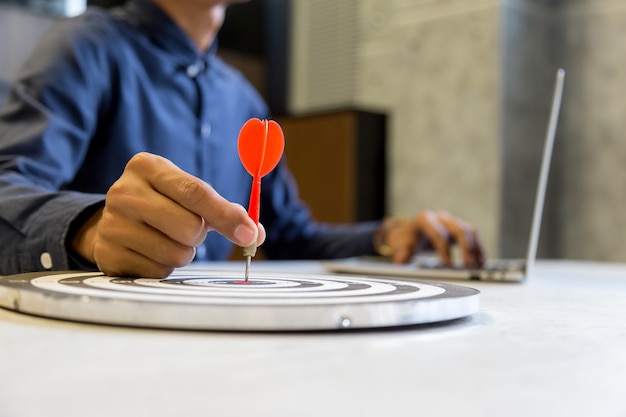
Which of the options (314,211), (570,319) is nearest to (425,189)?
(314,211)

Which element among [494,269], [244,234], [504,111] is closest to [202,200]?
[244,234]

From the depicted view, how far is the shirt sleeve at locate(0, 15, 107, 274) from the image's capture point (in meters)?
0.72

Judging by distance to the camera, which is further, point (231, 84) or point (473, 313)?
point (231, 84)

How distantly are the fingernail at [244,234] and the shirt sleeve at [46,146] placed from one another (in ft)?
0.80

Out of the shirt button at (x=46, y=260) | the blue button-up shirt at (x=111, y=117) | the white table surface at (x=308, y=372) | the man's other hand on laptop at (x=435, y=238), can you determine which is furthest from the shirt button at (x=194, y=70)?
the white table surface at (x=308, y=372)

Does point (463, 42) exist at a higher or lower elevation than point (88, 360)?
higher

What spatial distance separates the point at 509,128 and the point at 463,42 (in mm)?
469

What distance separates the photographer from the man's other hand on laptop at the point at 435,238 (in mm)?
1215

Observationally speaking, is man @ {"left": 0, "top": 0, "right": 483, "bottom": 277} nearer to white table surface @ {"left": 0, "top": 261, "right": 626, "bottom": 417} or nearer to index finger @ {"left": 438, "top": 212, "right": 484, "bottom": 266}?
index finger @ {"left": 438, "top": 212, "right": 484, "bottom": 266}

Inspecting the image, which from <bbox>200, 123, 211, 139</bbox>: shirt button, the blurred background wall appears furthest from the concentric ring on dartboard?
the blurred background wall

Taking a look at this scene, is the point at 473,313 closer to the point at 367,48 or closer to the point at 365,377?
the point at 365,377

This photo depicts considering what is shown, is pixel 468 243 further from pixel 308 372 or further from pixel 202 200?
pixel 308 372

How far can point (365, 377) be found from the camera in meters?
0.29

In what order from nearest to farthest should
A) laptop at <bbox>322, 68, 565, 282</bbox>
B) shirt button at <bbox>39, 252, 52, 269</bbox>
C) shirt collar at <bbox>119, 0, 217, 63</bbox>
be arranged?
shirt button at <bbox>39, 252, 52, 269</bbox>
laptop at <bbox>322, 68, 565, 282</bbox>
shirt collar at <bbox>119, 0, 217, 63</bbox>
